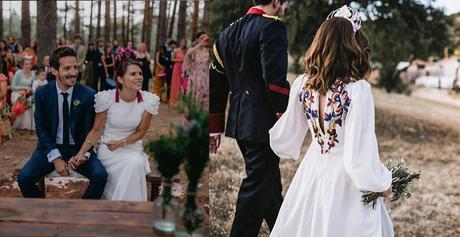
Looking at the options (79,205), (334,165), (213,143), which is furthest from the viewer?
(213,143)

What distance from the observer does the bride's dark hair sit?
2088 millimetres

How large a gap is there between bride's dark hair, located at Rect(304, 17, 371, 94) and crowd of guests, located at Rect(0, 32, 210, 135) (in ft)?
1.32

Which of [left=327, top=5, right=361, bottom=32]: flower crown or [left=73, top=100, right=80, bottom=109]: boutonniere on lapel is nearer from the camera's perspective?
[left=73, top=100, right=80, bottom=109]: boutonniere on lapel

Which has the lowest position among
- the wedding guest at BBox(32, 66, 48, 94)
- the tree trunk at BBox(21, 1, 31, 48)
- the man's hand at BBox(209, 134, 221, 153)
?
the man's hand at BBox(209, 134, 221, 153)

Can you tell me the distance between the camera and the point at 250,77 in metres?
2.20

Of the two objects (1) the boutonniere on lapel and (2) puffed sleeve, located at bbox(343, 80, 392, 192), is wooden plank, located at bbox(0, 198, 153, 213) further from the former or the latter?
(2) puffed sleeve, located at bbox(343, 80, 392, 192)

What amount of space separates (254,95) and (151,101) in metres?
0.38

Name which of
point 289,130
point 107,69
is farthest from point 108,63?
point 289,130

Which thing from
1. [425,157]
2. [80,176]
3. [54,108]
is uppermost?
[54,108]

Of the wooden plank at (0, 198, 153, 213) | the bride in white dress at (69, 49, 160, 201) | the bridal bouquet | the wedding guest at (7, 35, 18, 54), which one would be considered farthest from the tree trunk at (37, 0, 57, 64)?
the bridal bouquet

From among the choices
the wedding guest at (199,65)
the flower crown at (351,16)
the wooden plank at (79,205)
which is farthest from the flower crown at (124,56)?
the flower crown at (351,16)

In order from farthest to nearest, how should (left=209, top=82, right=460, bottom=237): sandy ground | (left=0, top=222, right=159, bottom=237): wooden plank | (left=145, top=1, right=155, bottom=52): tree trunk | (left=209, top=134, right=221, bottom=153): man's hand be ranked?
(left=209, top=82, right=460, bottom=237): sandy ground, (left=209, top=134, right=221, bottom=153): man's hand, (left=145, top=1, right=155, bottom=52): tree trunk, (left=0, top=222, right=159, bottom=237): wooden plank

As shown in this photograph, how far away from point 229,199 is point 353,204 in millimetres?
744

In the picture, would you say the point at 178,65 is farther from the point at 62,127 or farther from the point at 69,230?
the point at 69,230
